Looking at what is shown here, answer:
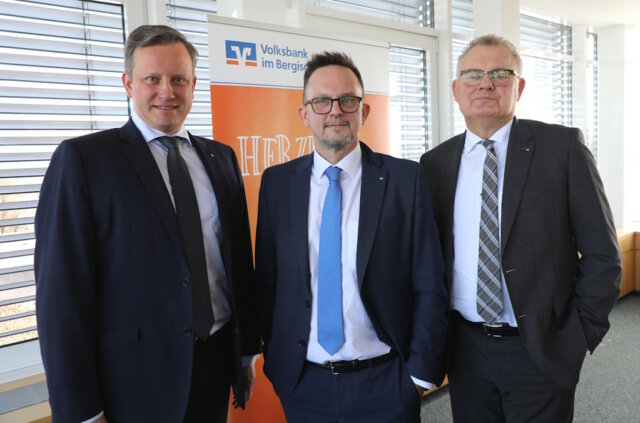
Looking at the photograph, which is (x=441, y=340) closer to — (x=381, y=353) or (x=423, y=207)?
(x=381, y=353)

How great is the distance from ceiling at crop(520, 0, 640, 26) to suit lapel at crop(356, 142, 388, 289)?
4.37m

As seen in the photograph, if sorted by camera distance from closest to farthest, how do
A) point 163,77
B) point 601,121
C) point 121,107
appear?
point 163,77 → point 121,107 → point 601,121

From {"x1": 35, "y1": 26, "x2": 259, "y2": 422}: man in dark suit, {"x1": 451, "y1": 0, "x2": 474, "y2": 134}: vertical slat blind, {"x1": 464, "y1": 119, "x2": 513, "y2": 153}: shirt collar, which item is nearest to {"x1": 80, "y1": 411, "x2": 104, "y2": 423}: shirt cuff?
{"x1": 35, "y1": 26, "x2": 259, "y2": 422}: man in dark suit

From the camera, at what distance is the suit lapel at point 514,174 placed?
1.89m

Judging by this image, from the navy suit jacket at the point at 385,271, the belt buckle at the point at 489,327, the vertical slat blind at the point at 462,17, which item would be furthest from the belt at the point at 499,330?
the vertical slat blind at the point at 462,17

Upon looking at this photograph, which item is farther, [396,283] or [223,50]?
[223,50]

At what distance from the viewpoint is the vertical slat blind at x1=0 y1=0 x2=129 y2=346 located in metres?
2.53

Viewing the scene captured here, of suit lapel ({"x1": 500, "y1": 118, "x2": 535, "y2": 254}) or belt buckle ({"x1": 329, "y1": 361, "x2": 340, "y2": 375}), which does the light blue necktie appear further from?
suit lapel ({"x1": 500, "y1": 118, "x2": 535, "y2": 254})

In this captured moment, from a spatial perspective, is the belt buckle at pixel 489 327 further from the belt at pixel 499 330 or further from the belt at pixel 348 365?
the belt at pixel 348 365

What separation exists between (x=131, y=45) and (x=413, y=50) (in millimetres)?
3445

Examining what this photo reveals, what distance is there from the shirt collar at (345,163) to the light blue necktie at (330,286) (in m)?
0.18

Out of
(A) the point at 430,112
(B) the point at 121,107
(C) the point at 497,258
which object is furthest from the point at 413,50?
(C) the point at 497,258

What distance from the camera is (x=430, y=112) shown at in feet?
15.5

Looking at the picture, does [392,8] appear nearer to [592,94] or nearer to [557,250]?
[557,250]
